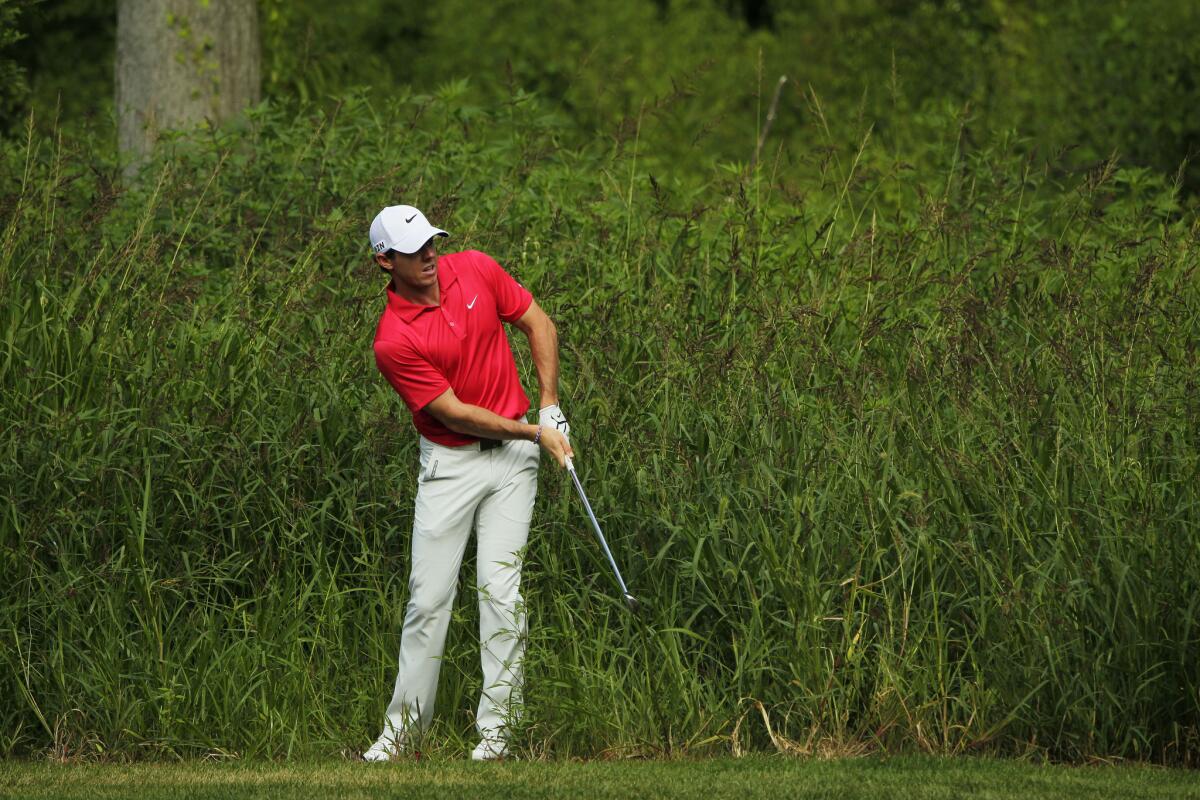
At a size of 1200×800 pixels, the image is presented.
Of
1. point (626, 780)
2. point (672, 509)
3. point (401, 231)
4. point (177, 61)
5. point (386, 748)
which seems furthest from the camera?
point (177, 61)

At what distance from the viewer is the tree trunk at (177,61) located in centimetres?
1262

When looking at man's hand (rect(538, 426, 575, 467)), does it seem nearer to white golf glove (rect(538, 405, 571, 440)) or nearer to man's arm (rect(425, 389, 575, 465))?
man's arm (rect(425, 389, 575, 465))

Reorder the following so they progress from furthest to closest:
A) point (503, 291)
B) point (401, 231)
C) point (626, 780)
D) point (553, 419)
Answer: point (503, 291)
point (553, 419)
point (401, 231)
point (626, 780)

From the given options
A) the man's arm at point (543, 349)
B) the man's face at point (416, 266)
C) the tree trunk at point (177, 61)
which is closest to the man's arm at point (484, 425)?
the man's arm at point (543, 349)

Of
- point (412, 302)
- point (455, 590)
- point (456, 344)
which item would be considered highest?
point (412, 302)

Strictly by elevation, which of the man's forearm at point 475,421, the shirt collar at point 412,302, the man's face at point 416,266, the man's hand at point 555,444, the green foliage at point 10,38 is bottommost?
the man's hand at point 555,444

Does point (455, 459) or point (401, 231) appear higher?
point (401, 231)

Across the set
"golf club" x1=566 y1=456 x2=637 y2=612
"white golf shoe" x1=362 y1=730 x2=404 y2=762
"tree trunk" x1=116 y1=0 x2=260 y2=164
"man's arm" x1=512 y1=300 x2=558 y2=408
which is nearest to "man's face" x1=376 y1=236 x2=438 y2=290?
"man's arm" x1=512 y1=300 x2=558 y2=408

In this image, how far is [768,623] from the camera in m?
6.98

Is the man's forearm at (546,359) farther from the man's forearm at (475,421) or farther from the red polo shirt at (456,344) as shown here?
the man's forearm at (475,421)

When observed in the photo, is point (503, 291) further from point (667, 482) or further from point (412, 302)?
point (667, 482)

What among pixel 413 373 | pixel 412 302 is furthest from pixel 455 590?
pixel 412 302

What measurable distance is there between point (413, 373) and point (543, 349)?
686 mm

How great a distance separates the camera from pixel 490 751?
688cm
